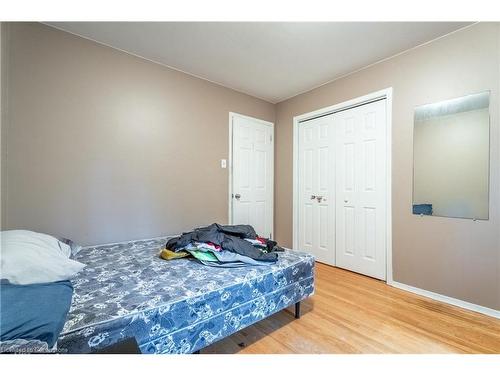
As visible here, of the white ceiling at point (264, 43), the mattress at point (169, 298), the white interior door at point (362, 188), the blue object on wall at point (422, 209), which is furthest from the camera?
the white interior door at point (362, 188)

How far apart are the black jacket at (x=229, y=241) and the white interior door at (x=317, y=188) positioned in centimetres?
146

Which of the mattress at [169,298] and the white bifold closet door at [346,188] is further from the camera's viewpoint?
the white bifold closet door at [346,188]

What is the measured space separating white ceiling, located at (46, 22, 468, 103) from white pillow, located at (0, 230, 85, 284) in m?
1.83

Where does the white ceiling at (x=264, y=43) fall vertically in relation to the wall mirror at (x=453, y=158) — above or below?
above

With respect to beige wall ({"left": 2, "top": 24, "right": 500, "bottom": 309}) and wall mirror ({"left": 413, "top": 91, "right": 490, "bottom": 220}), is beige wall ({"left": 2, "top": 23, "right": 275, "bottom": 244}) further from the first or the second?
wall mirror ({"left": 413, "top": 91, "right": 490, "bottom": 220})

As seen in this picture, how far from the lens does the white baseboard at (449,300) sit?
5.94 ft

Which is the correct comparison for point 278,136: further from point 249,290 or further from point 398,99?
point 249,290

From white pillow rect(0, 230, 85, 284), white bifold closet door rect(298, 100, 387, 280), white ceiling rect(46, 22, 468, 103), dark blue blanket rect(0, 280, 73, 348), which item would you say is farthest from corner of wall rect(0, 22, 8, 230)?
white bifold closet door rect(298, 100, 387, 280)

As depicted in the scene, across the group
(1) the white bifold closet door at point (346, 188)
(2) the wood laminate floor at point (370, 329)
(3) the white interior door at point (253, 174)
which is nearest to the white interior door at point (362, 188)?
(1) the white bifold closet door at point (346, 188)

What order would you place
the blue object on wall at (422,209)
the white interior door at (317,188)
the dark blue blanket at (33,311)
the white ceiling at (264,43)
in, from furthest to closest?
the white interior door at (317,188), the blue object on wall at (422,209), the white ceiling at (264,43), the dark blue blanket at (33,311)

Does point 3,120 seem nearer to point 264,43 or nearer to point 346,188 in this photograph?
point 264,43

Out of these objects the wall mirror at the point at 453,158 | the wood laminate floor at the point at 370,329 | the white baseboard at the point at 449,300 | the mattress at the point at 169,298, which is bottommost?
the wood laminate floor at the point at 370,329

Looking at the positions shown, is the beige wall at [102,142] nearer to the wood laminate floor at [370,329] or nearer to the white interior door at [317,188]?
the white interior door at [317,188]
